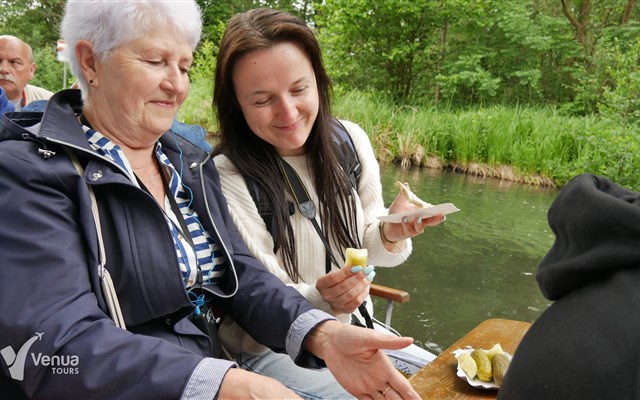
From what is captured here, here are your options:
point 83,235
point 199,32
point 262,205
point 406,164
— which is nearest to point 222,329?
point 262,205

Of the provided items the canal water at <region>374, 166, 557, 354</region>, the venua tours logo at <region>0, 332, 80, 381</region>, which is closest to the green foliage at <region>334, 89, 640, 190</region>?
the canal water at <region>374, 166, 557, 354</region>

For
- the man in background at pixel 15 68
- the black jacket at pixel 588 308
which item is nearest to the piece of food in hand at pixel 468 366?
the black jacket at pixel 588 308

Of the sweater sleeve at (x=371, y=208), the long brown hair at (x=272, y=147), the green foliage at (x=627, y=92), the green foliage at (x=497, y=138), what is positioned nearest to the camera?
the long brown hair at (x=272, y=147)

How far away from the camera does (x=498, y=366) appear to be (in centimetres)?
150

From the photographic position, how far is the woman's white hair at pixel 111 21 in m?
1.43

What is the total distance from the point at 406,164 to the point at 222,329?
8.67 m

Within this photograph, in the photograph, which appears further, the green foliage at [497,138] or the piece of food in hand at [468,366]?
the green foliage at [497,138]

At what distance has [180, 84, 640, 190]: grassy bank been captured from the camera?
888cm

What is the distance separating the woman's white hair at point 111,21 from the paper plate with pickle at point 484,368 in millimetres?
1286

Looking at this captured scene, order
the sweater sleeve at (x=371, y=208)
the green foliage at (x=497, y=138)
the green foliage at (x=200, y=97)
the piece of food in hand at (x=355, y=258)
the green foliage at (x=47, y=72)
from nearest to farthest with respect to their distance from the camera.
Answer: the piece of food in hand at (x=355, y=258) → the sweater sleeve at (x=371, y=208) → the green foliage at (x=497, y=138) → the green foliage at (x=200, y=97) → the green foliage at (x=47, y=72)

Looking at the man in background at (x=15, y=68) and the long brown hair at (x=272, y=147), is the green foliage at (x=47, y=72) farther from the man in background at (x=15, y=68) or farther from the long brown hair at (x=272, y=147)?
the long brown hair at (x=272, y=147)

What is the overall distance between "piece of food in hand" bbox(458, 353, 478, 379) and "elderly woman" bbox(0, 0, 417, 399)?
0.27 metres

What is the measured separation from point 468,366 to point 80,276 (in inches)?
42.4

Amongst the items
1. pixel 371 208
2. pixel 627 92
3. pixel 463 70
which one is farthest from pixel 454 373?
pixel 463 70
